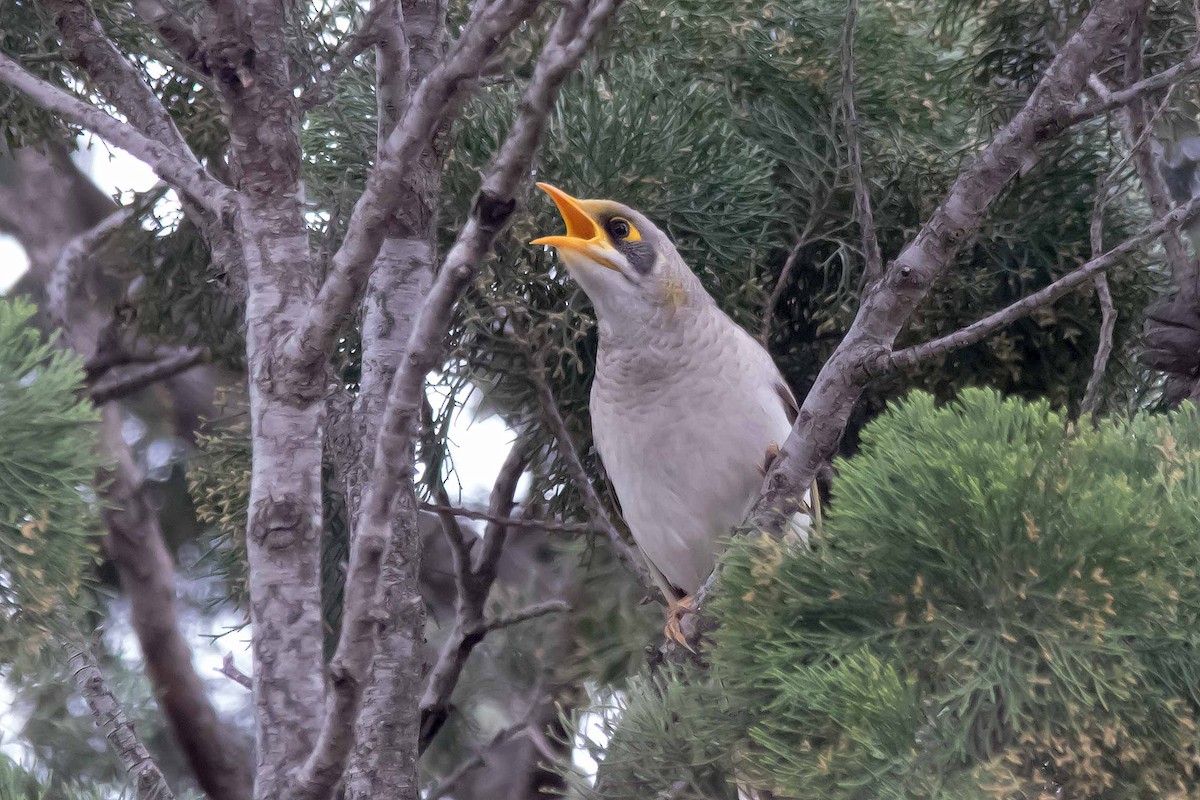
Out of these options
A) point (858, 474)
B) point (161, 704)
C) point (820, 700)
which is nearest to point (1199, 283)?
point (858, 474)

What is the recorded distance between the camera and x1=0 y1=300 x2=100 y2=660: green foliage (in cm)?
99

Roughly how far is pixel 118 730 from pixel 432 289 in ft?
1.73

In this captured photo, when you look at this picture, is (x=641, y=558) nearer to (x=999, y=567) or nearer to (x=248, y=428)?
(x=248, y=428)

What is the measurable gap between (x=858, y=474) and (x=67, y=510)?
617mm

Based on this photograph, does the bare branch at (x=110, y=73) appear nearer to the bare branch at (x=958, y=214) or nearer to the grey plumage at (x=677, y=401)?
the grey plumage at (x=677, y=401)

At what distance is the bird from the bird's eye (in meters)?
0.04

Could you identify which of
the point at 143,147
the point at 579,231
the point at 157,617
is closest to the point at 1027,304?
the point at 579,231

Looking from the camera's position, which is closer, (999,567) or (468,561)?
(999,567)

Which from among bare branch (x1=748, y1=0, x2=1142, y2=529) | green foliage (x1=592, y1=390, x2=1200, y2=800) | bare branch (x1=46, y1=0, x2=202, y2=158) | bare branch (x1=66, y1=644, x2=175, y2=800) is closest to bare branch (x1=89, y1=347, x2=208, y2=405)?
bare branch (x1=46, y1=0, x2=202, y2=158)

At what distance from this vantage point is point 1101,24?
101 cm

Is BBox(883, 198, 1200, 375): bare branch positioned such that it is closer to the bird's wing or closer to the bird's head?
the bird's head

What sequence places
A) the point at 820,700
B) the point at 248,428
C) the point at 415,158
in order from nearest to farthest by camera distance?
the point at 820,700 → the point at 415,158 → the point at 248,428

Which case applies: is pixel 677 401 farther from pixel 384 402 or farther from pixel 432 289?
pixel 432 289

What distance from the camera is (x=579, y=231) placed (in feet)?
5.27
